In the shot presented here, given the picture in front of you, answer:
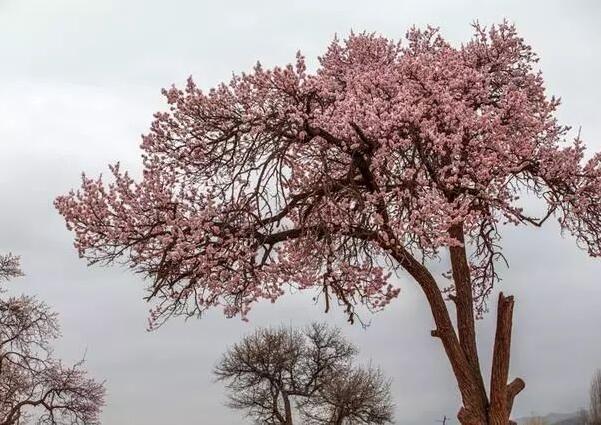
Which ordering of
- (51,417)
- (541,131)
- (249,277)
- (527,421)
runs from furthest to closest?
(51,417)
(527,421)
(541,131)
(249,277)

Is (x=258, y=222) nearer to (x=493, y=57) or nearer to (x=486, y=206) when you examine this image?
(x=486, y=206)

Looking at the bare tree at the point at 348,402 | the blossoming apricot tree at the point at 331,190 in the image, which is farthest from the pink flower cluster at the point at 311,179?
the bare tree at the point at 348,402

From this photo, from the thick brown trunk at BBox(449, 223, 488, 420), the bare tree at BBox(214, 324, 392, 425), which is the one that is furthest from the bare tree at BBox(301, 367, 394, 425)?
the thick brown trunk at BBox(449, 223, 488, 420)

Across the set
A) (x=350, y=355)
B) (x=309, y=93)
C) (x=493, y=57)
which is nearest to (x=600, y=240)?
(x=493, y=57)

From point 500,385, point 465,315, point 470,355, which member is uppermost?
point 465,315

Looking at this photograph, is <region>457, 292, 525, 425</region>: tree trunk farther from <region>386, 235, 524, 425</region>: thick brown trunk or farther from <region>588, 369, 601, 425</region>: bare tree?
<region>588, 369, 601, 425</region>: bare tree

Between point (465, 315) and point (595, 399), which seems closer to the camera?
point (465, 315)

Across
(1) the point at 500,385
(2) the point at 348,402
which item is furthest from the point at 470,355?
(2) the point at 348,402

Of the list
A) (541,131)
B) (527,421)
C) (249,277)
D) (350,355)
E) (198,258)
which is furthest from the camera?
(350,355)

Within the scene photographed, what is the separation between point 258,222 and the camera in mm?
13133

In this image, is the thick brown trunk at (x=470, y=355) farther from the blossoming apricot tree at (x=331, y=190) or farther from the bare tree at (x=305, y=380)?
the bare tree at (x=305, y=380)

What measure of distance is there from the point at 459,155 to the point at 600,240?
19.3 feet

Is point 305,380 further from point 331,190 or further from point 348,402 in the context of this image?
point 331,190

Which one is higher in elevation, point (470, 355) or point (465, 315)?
point (465, 315)
